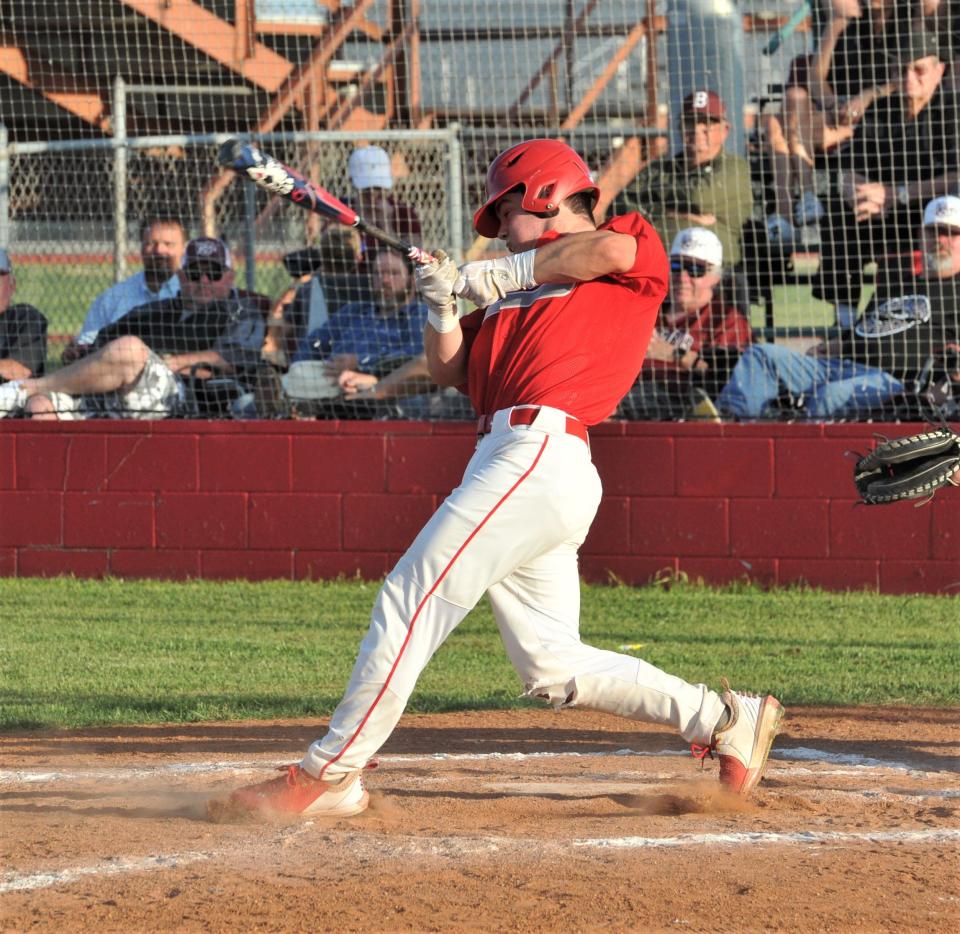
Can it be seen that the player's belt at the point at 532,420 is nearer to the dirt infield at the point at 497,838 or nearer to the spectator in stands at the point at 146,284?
the dirt infield at the point at 497,838

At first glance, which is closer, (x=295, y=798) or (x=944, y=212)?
(x=295, y=798)

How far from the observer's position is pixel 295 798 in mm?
4117

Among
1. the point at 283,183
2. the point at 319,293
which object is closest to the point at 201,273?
the point at 319,293

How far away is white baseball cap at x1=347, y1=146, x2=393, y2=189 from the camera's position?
9.50 m

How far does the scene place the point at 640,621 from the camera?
8.03 meters

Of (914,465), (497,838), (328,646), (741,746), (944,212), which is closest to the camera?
(497,838)

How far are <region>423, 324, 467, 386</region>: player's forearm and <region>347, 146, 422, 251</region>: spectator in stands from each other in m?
4.96

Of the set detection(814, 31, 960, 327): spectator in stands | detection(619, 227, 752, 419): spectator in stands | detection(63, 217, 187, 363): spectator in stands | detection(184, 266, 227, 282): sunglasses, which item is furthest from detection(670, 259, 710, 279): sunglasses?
detection(63, 217, 187, 363): spectator in stands

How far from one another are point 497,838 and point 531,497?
92 centimetres

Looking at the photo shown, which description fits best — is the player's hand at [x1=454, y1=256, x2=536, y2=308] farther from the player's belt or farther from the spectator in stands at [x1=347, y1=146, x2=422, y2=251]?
the spectator in stands at [x1=347, y1=146, x2=422, y2=251]

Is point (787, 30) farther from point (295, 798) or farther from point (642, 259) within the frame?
point (295, 798)

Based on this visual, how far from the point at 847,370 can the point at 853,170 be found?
49.4 inches

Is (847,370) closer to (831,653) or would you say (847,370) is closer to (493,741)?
(831,653)

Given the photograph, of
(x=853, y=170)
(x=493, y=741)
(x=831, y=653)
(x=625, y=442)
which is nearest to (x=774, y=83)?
(x=853, y=170)
